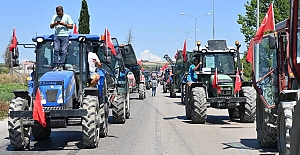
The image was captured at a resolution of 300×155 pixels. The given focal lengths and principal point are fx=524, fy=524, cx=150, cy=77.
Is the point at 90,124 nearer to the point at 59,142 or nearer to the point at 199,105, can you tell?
the point at 59,142

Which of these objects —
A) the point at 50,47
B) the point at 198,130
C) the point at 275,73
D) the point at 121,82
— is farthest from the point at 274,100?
the point at 121,82

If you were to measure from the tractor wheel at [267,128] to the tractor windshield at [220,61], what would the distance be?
6370 millimetres

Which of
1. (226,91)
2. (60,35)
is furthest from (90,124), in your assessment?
(226,91)

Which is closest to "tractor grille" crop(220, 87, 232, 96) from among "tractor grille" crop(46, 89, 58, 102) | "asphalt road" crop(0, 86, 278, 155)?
"asphalt road" crop(0, 86, 278, 155)

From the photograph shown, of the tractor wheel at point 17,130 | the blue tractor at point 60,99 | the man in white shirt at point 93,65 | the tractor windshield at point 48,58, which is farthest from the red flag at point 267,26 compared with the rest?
the tractor wheel at point 17,130

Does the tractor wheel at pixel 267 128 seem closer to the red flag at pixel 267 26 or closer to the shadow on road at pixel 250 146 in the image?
the shadow on road at pixel 250 146

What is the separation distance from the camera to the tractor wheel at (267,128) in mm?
10555

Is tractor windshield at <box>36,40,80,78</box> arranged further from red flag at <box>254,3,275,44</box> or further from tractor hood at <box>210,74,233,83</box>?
tractor hood at <box>210,74,233,83</box>

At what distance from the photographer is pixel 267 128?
10.6 m

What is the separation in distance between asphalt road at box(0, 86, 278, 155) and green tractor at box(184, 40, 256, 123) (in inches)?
18.4

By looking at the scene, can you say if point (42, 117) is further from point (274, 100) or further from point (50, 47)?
point (274, 100)

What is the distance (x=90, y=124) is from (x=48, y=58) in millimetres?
2283

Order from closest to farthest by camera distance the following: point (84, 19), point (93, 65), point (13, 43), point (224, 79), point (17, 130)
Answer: point (17, 130) → point (13, 43) → point (93, 65) → point (224, 79) → point (84, 19)

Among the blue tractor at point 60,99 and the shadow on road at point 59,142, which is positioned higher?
the blue tractor at point 60,99
